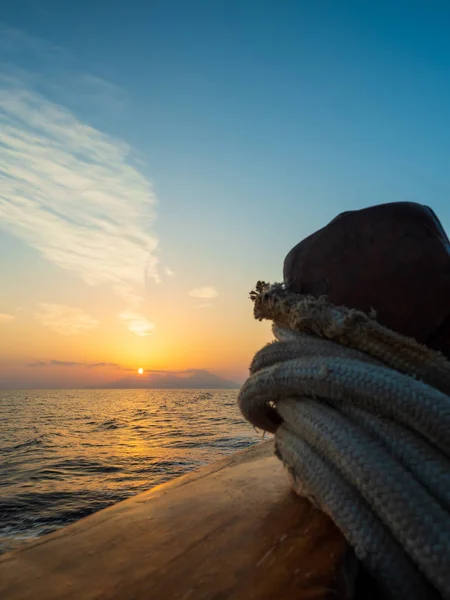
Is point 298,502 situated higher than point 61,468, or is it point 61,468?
point 298,502

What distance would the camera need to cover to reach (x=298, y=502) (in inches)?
42.1

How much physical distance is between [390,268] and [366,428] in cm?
45

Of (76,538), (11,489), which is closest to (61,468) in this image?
(11,489)

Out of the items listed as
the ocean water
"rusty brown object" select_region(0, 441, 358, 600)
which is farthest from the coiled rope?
the ocean water

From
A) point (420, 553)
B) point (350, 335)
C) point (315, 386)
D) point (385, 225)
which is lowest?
point (420, 553)

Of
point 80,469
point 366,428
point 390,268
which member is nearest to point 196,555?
point 366,428

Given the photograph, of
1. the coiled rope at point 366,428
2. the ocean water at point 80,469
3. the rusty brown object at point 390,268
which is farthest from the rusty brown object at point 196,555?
the ocean water at point 80,469

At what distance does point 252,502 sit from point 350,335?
56 cm

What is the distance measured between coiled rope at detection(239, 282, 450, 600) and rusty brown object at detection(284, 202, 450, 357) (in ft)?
0.29

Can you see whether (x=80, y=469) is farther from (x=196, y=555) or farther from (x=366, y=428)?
(x=366, y=428)

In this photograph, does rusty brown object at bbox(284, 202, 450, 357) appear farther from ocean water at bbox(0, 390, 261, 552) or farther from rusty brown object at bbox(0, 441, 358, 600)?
ocean water at bbox(0, 390, 261, 552)

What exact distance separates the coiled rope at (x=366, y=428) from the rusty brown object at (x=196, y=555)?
78 mm

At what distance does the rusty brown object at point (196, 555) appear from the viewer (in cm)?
66

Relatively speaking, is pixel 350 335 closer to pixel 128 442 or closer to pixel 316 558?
pixel 316 558
